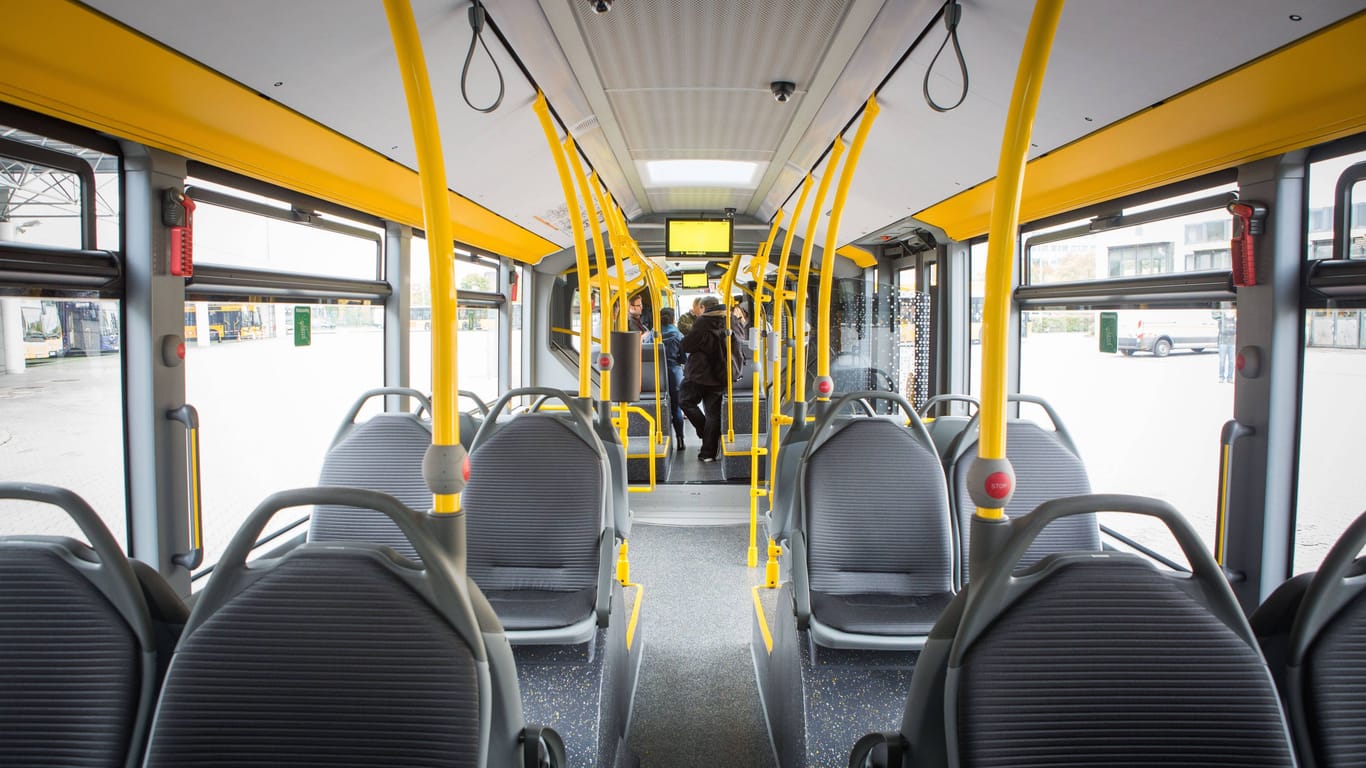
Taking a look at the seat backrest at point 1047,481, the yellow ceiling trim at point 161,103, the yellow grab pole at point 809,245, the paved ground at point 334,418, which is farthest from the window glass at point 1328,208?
the yellow ceiling trim at point 161,103

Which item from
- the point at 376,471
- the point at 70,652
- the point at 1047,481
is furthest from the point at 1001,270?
the point at 376,471

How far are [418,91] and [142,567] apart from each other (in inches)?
40.1

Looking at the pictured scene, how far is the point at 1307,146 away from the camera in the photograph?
6.65ft

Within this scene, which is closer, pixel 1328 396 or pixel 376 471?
pixel 1328 396

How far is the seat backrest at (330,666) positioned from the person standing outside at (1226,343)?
2.72 meters

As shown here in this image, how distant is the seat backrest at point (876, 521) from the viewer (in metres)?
2.55

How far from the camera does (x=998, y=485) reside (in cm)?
120

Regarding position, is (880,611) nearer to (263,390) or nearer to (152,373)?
(152,373)

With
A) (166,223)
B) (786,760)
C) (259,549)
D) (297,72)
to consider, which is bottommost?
(786,760)

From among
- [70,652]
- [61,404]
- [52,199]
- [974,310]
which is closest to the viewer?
[70,652]

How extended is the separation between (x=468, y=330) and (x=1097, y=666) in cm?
503

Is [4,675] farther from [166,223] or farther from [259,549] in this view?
[259,549]

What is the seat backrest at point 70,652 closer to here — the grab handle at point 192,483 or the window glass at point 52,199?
the window glass at point 52,199

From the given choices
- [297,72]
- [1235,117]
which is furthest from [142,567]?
[1235,117]
